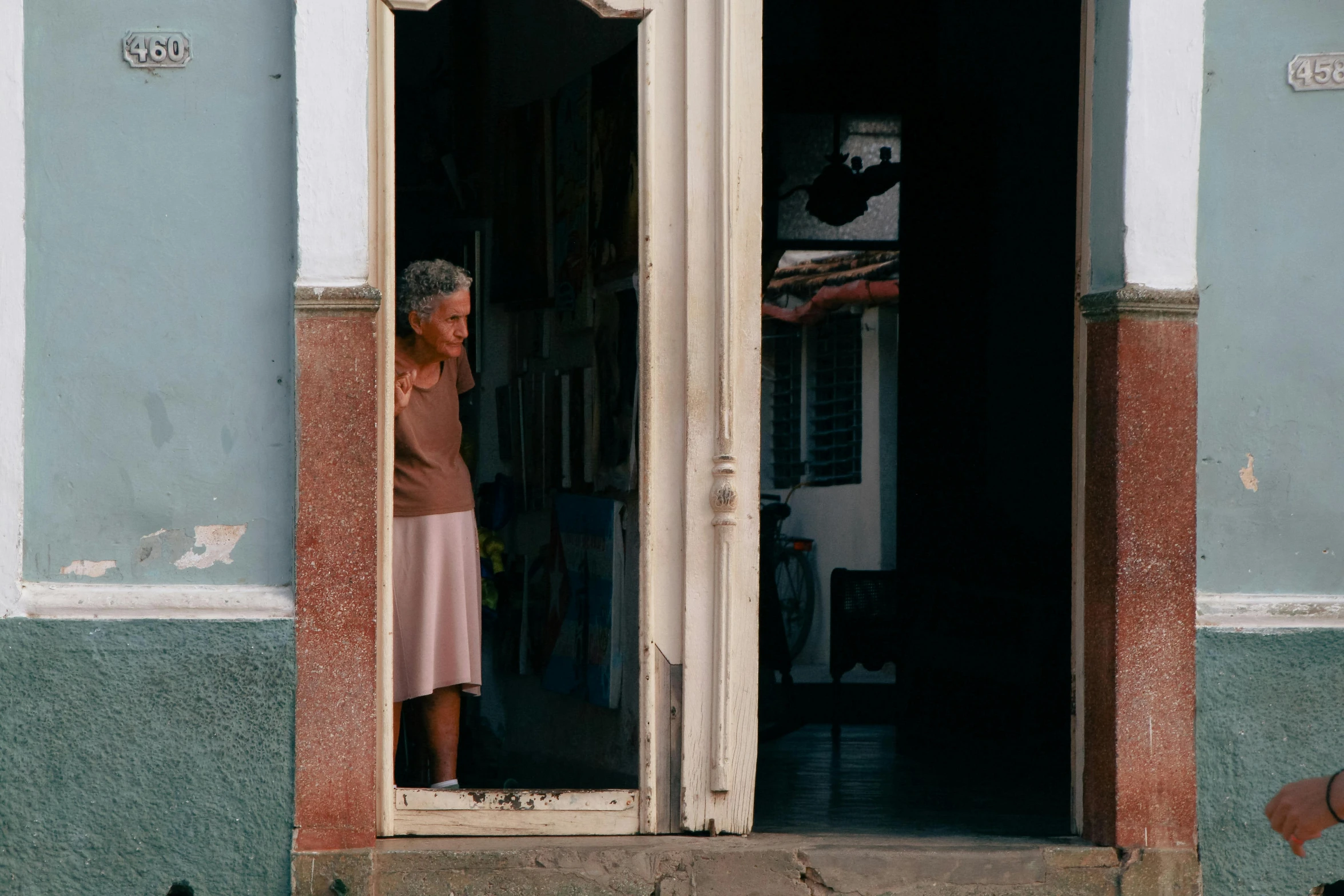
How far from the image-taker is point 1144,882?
16.3 ft

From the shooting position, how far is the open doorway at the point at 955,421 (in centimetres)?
698

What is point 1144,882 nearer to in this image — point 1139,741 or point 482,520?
point 1139,741

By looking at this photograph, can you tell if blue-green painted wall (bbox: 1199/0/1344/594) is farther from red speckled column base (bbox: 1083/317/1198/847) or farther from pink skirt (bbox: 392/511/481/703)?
pink skirt (bbox: 392/511/481/703)

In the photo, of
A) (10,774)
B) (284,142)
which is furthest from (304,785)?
(284,142)

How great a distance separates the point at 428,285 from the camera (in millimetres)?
5383

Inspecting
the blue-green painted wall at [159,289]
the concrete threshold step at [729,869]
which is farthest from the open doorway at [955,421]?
the blue-green painted wall at [159,289]

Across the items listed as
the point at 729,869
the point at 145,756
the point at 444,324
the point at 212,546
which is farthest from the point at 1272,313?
the point at 145,756

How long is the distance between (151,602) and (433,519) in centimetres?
105

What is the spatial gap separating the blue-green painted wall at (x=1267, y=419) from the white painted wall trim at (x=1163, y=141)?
0.20 feet

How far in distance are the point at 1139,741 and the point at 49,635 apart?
3.29 m

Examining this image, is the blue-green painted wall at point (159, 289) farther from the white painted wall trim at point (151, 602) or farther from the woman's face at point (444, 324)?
the woman's face at point (444, 324)

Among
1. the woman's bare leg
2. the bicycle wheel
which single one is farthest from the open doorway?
the bicycle wheel

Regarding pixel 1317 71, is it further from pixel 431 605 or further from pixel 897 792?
pixel 431 605

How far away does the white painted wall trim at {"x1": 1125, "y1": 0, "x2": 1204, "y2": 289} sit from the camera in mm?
5012
